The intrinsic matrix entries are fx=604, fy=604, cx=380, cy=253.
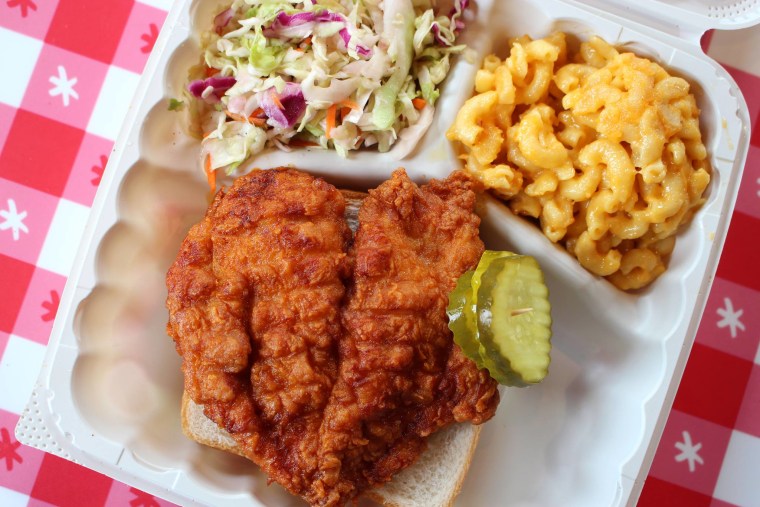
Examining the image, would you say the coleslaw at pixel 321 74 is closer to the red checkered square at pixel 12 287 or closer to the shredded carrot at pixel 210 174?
the shredded carrot at pixel 210 174

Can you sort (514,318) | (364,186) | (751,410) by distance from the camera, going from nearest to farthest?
1. (514,318)
2. (364,186)
3. (751,410)

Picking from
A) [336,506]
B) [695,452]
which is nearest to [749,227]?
[695,452]

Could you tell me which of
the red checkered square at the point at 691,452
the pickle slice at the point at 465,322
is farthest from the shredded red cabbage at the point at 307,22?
the red checkered square at the point at 691,452

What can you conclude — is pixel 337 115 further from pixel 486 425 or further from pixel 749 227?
pixel 749 227

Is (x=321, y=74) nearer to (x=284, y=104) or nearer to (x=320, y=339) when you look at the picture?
(x=284, y=104)

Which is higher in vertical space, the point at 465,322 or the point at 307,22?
the point at 307,22

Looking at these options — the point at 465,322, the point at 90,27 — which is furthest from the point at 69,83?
the point at 465,322

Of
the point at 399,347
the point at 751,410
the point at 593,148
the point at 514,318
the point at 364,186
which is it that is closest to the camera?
the point at 514,318
